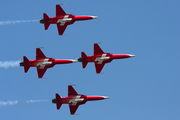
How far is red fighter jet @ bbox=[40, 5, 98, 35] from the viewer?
15875 cm

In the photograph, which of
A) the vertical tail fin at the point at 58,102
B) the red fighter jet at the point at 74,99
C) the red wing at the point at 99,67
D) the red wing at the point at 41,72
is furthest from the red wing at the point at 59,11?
the vertical tail fin at the point at 58,102

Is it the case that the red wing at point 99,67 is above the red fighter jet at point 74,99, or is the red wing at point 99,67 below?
above

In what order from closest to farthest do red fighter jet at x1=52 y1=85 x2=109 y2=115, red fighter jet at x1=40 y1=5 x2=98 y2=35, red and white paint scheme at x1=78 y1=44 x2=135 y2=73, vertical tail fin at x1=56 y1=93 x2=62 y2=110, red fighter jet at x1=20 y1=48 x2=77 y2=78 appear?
vertical tail fin at x1=56 y1=93 x2=62 y2=110 → red fighter jet at x1=20 y1=48 x2=77 y2=78 → red fighter jet at x1=52 y1=85 x2=109 y2=115 → red and white paint scheme at x1=78 y1=44 x2=135 y2=73 → red fighter jet at x1=40 y1=5 x2=98 y2=35

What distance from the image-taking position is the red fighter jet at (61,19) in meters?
159

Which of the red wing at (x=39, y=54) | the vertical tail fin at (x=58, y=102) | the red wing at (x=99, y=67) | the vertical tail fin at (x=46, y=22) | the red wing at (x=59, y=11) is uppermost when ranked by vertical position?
the red wing at (x=59, y=11)

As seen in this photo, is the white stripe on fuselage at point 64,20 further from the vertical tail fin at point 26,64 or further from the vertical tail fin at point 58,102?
the vertical tail fin at point 58,102

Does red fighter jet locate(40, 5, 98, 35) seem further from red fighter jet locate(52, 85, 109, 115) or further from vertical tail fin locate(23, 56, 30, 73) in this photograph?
red fighter jet locate(52, 85, 109, 115)

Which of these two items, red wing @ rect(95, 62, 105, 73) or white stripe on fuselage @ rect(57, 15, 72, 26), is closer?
red wing @ rect(95, 62, 105, 73)

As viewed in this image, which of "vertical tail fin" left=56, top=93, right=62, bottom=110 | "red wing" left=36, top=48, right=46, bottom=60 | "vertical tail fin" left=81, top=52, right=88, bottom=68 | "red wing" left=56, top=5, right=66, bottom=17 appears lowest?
"vertical tail fin" left=56, top=93, right=62, bottom=110

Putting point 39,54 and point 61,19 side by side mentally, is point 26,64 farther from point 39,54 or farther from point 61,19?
point 61,19

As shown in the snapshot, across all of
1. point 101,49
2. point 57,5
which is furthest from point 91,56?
point 57,5

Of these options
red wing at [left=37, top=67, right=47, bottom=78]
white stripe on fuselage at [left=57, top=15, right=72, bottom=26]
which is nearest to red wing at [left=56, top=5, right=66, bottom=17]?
white stripe on fuselage at [left=57, top=15, right=72, bottom=26]

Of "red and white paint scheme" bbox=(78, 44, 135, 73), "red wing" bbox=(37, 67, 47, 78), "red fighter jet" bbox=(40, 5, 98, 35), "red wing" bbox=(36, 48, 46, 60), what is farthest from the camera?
"red fighter jet" bbox=(40, 5, 98, 35)

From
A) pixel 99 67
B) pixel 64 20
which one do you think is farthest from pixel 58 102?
pixel 64 20
